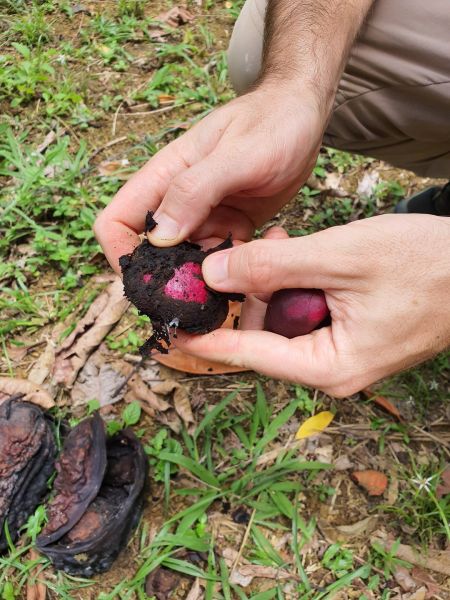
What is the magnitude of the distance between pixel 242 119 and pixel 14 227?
1994 millimetres

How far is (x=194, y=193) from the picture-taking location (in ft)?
6.96

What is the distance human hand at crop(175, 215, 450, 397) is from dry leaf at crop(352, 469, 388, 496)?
1138 mm

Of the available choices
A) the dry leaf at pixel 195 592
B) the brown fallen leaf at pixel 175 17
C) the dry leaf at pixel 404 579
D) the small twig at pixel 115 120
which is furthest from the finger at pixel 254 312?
the brown fallen leaf at pixel 175 17

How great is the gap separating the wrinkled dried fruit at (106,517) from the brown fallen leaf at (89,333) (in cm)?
53

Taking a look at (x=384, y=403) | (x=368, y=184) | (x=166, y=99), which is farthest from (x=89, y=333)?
(x=368, y=184)

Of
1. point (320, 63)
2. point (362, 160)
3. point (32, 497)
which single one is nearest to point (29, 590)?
point (32, 497)

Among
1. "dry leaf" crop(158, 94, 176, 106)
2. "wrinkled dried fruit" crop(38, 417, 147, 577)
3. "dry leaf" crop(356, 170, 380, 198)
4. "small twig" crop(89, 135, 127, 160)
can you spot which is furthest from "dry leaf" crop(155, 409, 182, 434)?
"dry leaf" crop(158, 94, 176, 106)

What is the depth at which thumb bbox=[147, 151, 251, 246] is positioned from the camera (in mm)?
2115

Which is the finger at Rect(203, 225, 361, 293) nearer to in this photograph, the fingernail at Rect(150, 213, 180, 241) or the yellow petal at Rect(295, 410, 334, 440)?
the fingernail at Rect(150, 213, 180, 241)

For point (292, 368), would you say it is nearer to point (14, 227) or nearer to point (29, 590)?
point (29, 590)

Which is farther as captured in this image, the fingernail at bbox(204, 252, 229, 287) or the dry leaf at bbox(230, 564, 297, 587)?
Result: the dry leaf at bbox(230, 564, 297, 587)

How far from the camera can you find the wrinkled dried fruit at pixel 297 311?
2.09 metres

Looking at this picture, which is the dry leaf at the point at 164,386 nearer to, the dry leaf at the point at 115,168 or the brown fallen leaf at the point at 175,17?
the dry leaf at the point at 115,168

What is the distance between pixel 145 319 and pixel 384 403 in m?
1.51
